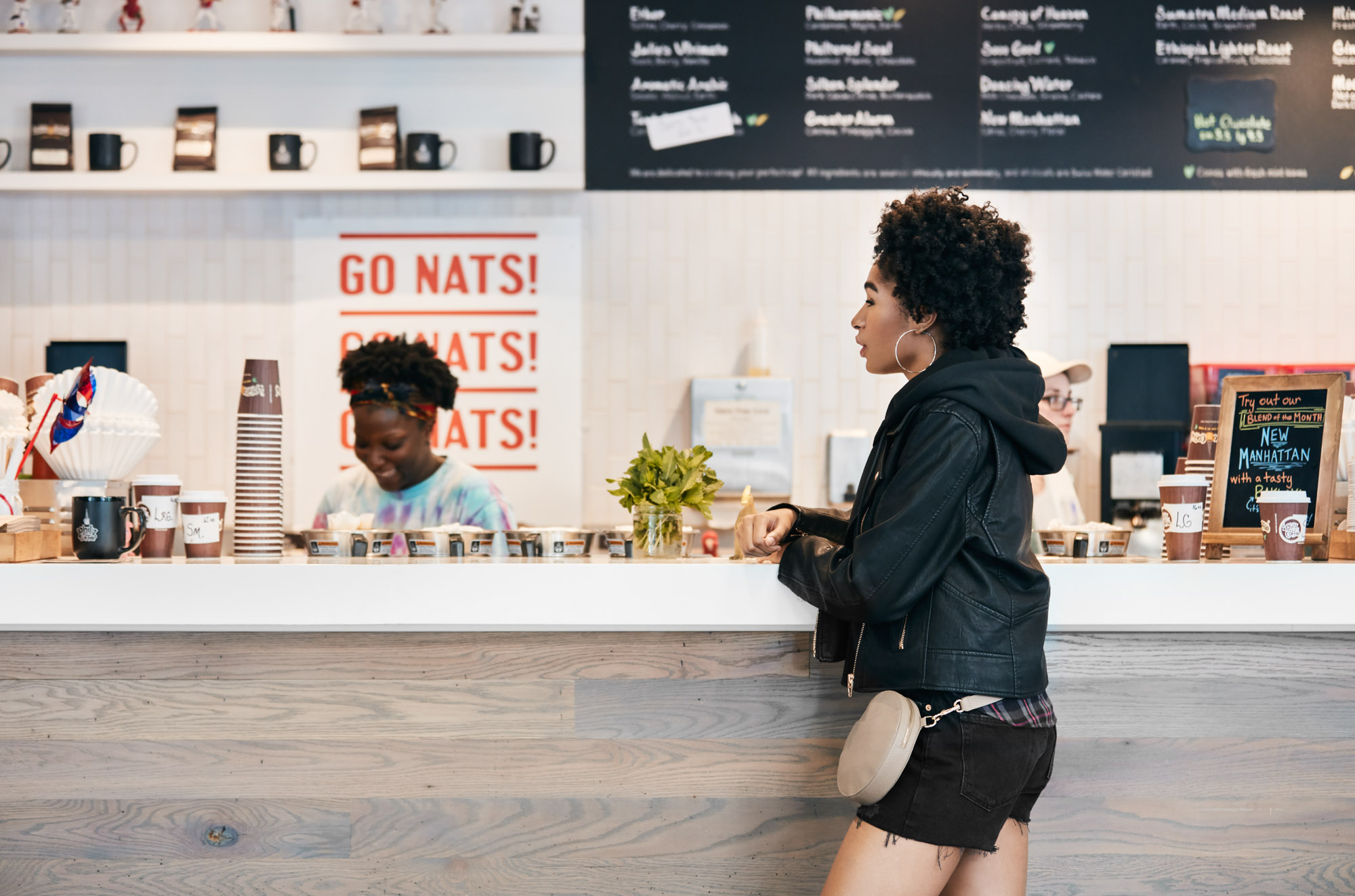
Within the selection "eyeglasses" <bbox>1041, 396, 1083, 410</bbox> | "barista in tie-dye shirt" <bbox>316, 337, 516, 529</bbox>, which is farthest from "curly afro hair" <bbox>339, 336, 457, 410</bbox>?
"eyeglasses" <bbox>1041, 396, 1083, 410</bbox>

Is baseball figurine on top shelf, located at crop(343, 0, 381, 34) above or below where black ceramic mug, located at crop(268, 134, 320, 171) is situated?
above

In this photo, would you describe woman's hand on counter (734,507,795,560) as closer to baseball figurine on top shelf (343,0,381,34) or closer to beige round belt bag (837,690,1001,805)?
beige round belt bag (837,690,1001,805)

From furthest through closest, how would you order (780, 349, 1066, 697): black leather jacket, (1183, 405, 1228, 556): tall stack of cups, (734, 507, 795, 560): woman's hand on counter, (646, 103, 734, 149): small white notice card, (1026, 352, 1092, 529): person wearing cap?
(646, 103, 734, 149): small white notice card < (1026, 352, 1092, 529): person wearing cap < (1183, 405, 1228, 556): tall stack of cups < (734, 507, 795, 560): woman's hand on counter < (780, 349, 1066, 697): black leather jacket

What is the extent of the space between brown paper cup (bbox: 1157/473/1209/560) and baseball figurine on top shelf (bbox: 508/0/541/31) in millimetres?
2532

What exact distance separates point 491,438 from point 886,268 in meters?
2.30

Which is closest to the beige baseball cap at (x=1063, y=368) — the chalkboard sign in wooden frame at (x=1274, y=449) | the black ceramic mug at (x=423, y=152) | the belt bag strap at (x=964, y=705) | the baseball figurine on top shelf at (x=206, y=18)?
the chalkboard sign in wooden frame at (x=1274, y=449)

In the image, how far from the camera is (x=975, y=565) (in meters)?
1.36

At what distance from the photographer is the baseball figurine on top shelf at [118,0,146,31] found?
3461 mm

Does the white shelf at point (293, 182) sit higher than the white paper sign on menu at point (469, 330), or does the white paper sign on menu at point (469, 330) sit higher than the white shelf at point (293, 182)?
the white shelf at point (293, 182)

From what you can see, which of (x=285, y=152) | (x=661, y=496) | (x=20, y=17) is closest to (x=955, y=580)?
(x=661, y=496)

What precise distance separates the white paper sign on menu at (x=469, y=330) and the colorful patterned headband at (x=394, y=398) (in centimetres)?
57

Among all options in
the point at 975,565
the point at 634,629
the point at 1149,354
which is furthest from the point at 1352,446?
the point at 1149,354

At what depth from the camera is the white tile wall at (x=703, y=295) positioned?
360 centimetres

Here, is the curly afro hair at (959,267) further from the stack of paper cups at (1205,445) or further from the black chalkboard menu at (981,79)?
the black chalkboard menu at (981,79)
